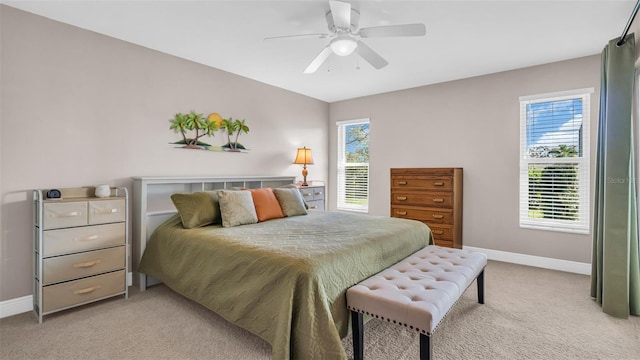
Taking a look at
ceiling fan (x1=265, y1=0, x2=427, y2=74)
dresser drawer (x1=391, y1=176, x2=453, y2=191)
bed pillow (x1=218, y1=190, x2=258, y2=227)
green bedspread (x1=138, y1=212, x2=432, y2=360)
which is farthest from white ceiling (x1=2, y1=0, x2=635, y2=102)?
green bedspread (x1=138, y1=212, x2=432, y2=360)

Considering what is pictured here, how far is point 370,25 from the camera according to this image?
2.73m

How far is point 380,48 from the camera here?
128 inches

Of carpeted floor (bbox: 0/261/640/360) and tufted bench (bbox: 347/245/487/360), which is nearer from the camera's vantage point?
tufted bench (bbox: 347/245/487/360)

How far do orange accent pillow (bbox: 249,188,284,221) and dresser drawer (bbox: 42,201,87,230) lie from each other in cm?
146

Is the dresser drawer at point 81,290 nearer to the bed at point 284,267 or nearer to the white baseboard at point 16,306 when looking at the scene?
the bed at point 284,267

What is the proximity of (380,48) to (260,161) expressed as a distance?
228cm

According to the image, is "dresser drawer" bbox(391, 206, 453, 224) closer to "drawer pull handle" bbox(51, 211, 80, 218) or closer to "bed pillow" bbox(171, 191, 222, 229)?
"bed pillow" bbox(171, 191, 222, 229)

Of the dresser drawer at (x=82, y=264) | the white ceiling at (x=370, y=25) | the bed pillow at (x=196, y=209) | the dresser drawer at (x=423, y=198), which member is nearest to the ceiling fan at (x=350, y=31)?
the white ceiling at (x=370, y=25)

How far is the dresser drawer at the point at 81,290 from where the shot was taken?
2.41m

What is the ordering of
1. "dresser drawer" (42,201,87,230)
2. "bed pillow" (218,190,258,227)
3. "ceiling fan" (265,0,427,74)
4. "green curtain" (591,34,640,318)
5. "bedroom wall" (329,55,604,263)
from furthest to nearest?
"bedroom wall" (329,55,604,263) < "bed pillow" (218,190,258,227) < "green curtain" (591,34,640,318) < "dresser drawer" (42,201,87,230) < "ceiling fan" (265,0,427,74)

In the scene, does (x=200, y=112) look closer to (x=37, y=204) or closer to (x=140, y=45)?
(x=140, y=45)

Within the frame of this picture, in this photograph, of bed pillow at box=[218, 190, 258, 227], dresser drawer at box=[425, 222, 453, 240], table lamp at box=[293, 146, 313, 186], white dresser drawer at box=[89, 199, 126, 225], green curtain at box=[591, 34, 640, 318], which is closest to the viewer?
green curtain at box=[591, 34, 640, 318]

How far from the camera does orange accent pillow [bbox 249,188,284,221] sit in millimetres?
3223

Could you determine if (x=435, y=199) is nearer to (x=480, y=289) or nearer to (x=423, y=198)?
(x=423, y=198)
